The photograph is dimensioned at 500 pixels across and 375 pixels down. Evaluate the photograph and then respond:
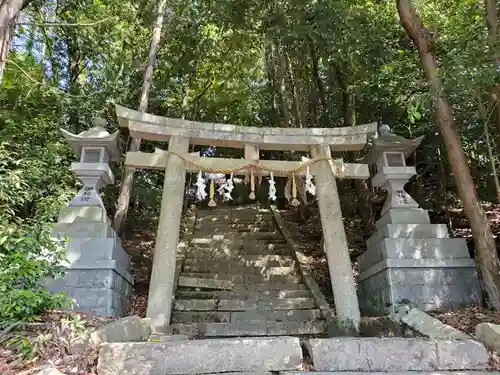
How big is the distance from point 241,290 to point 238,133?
2.85 meters

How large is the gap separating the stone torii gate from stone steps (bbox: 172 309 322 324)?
1.01m

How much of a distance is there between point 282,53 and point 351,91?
117 inches

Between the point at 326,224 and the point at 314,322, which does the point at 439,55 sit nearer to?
A: the point at 326,224

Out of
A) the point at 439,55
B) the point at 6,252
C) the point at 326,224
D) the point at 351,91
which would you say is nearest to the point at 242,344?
the point at 6,252

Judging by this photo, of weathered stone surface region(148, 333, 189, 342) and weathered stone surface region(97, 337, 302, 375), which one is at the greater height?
weathered stone surface region(148, 333, 189, 342)

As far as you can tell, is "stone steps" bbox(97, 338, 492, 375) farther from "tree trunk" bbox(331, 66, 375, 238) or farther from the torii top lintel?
"tree trunk" bbox(331, 66, 375, 238)

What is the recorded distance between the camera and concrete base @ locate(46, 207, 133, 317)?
211 inches

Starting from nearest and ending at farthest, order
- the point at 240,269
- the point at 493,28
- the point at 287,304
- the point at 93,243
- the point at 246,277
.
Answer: the point at 493,28
the point at 93,243
the point at 287,304
the point at 246,277
the point at 240,269

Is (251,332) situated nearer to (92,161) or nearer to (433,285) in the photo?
(433,285)

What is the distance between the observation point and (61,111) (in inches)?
331

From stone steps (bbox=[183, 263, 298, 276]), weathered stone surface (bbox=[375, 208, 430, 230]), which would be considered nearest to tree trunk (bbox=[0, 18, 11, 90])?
stone steps (bbox=[183, 263, 298, 276])

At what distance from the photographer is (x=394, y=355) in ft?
10.6

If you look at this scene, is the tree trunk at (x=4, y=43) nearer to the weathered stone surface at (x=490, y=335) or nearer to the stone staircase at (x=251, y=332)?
the stone staircase at (x=251, y=332)

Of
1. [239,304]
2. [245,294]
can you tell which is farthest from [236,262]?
[239,304]
